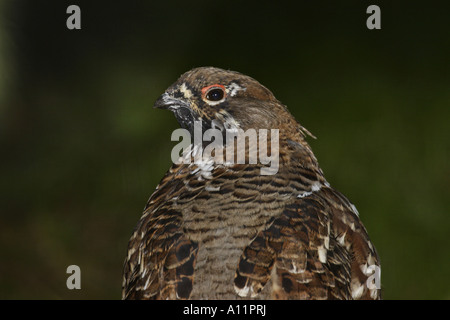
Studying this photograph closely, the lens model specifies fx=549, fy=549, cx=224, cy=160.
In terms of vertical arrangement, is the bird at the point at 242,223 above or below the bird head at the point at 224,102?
below

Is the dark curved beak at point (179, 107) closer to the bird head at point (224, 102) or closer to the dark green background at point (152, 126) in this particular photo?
the bird head at point (224, 102)

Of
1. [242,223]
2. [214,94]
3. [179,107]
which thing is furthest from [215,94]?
[242,223]

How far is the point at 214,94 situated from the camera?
2.35 meters

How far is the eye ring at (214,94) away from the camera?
92.4 inches

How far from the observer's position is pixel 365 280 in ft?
7.22

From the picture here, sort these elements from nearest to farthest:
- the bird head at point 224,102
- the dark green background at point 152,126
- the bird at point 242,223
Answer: the bird at point 242,223
the bird head at point 224,102
the dark green background at point 152,126

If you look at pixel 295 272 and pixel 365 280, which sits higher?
pixel 295 272

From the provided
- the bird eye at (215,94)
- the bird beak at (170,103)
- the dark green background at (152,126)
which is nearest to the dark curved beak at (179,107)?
the bird beak at (170,103)

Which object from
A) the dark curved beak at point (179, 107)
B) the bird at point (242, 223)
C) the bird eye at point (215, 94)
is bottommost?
the bird at point (242, 223)
